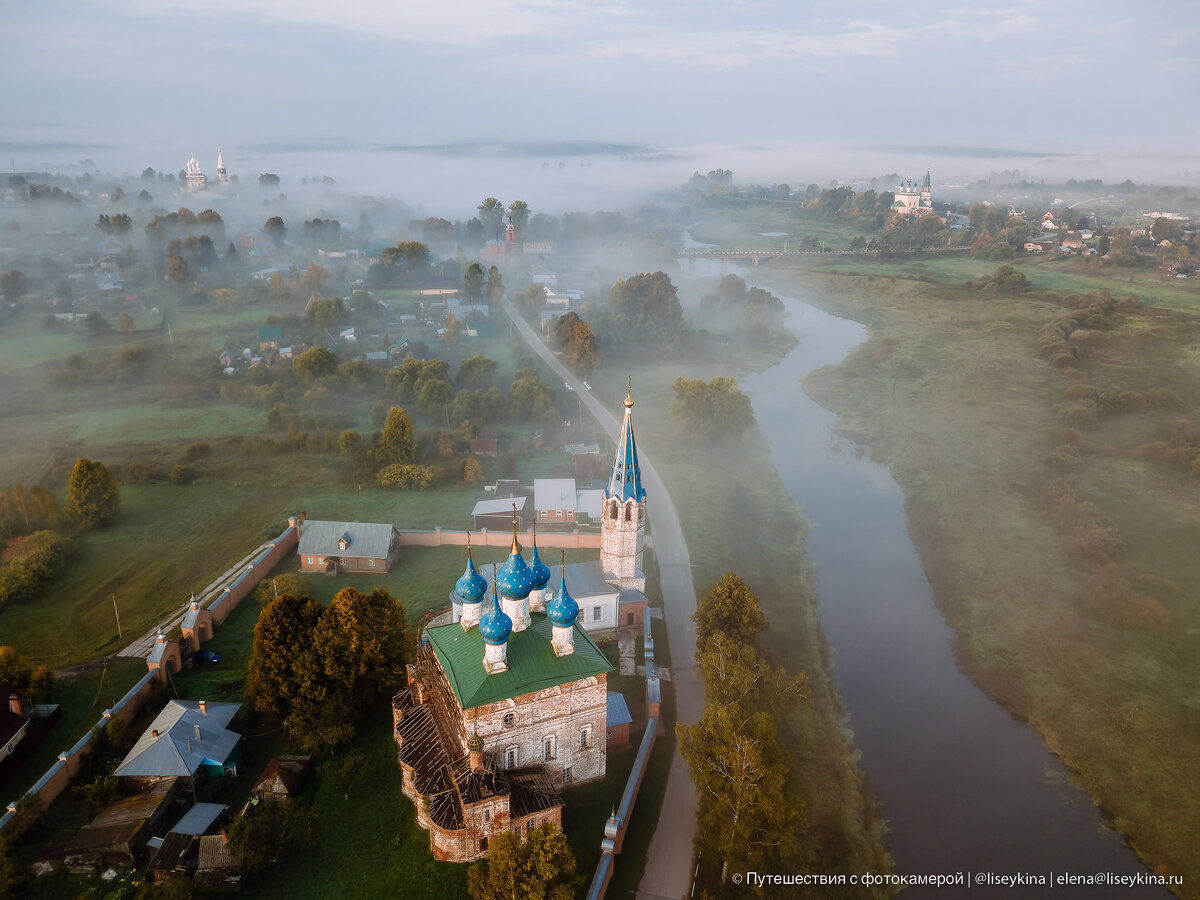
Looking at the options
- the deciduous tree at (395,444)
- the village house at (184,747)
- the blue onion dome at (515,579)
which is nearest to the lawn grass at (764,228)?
the deciduous tree at (395,444)

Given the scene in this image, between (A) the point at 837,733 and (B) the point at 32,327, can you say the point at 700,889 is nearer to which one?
(A) the point at 837,733

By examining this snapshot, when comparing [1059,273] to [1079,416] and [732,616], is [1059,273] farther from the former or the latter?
[732,616]

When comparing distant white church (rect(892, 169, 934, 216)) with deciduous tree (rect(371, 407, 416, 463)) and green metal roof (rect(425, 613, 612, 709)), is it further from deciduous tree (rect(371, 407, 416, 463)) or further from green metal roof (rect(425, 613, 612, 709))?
green metal roof (rect(425, 613, 612, 709))

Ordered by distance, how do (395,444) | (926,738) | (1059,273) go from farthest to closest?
(1059,273) < (395,444) < (926,738)

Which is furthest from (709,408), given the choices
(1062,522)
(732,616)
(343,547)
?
(343,547)

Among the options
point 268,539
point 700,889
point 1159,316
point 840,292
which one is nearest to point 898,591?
point 700,889

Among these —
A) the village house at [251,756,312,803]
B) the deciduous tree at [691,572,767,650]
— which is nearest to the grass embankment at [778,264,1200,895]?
the deciduous tree at [691,572,767,650]
